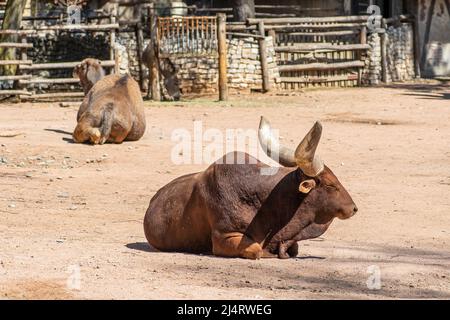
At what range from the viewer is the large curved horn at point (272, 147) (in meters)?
8.56

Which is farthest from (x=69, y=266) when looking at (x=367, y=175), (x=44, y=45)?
(x=44, y=45)

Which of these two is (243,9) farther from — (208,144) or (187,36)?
(208,144)

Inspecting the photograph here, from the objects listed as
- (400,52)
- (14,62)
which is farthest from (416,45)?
(14,62)

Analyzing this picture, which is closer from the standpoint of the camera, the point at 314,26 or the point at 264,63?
the point at 264,63

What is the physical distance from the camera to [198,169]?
15172 millimetres

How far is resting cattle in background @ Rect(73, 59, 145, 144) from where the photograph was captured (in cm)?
1731

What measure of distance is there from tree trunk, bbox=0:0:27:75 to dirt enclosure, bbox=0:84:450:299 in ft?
7.27

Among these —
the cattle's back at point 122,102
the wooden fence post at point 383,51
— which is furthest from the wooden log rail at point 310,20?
the cattle's back at point 122,102

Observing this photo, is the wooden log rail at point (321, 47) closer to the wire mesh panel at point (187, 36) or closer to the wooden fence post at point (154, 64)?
the wire mesh panel at point (187, 36)

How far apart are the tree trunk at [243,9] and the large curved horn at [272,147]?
25.5 m

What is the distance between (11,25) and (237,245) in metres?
19.0

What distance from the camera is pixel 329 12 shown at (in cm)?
3609

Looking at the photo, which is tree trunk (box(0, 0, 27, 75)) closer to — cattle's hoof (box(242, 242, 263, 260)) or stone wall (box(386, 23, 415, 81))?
stone wall (box(386, 23, 415, 81))
